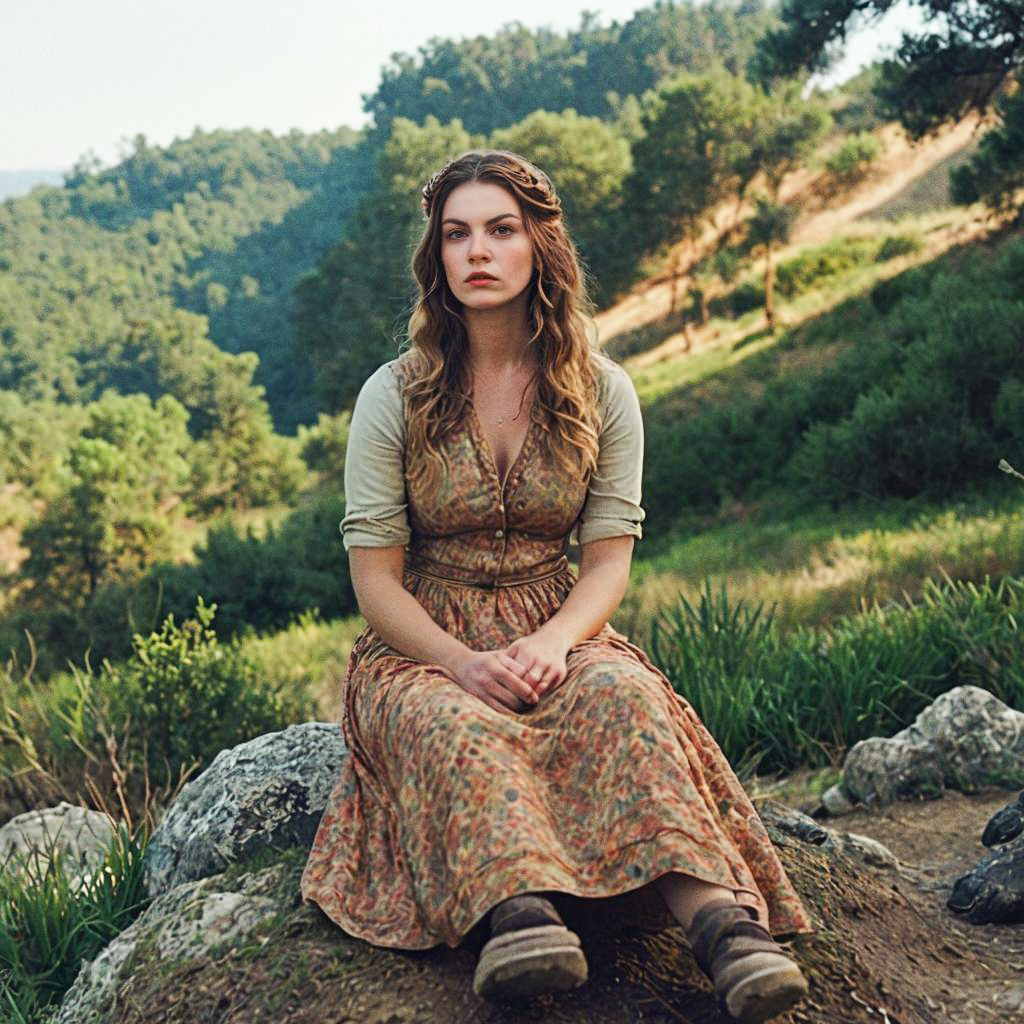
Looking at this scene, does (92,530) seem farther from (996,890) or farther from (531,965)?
(531,965)

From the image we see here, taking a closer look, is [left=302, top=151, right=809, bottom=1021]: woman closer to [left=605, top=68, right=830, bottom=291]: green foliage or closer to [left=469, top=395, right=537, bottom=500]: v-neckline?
[left=469, top=395, right=537, bottom=500]: v-neckline

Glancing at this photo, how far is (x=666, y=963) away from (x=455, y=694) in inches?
29.8

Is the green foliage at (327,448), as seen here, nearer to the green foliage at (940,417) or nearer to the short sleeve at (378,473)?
the green foliage at (940,417)

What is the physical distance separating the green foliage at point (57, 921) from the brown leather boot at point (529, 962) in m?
1.84

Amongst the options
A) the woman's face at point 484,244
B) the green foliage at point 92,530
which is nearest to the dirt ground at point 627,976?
the woman's face at point 484,244

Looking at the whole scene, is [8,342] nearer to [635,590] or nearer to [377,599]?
[635,590]

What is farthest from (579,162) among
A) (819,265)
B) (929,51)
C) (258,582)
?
(929,51)

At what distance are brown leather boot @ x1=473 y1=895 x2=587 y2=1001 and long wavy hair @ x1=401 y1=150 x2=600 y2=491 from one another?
4.15ft

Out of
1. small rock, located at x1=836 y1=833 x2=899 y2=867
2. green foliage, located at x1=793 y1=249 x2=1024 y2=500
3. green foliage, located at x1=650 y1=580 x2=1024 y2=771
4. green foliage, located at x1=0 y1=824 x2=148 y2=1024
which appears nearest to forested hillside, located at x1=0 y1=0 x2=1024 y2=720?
green foliage, located at x1=793 y1=249 x2=1024 y2=500

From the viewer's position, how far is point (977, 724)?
4812 mm

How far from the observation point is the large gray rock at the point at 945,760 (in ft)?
15.6

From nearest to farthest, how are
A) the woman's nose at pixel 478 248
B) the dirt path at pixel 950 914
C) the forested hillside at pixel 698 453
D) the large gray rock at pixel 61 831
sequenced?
the dirt path at pixel 950 914
the woman's nose at pixel 478 248
the large gray rock at pixel 61 831
the forested hillside at pixel 698 453

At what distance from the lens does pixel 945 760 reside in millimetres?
4789

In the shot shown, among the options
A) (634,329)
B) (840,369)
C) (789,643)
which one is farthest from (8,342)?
(789,643)
